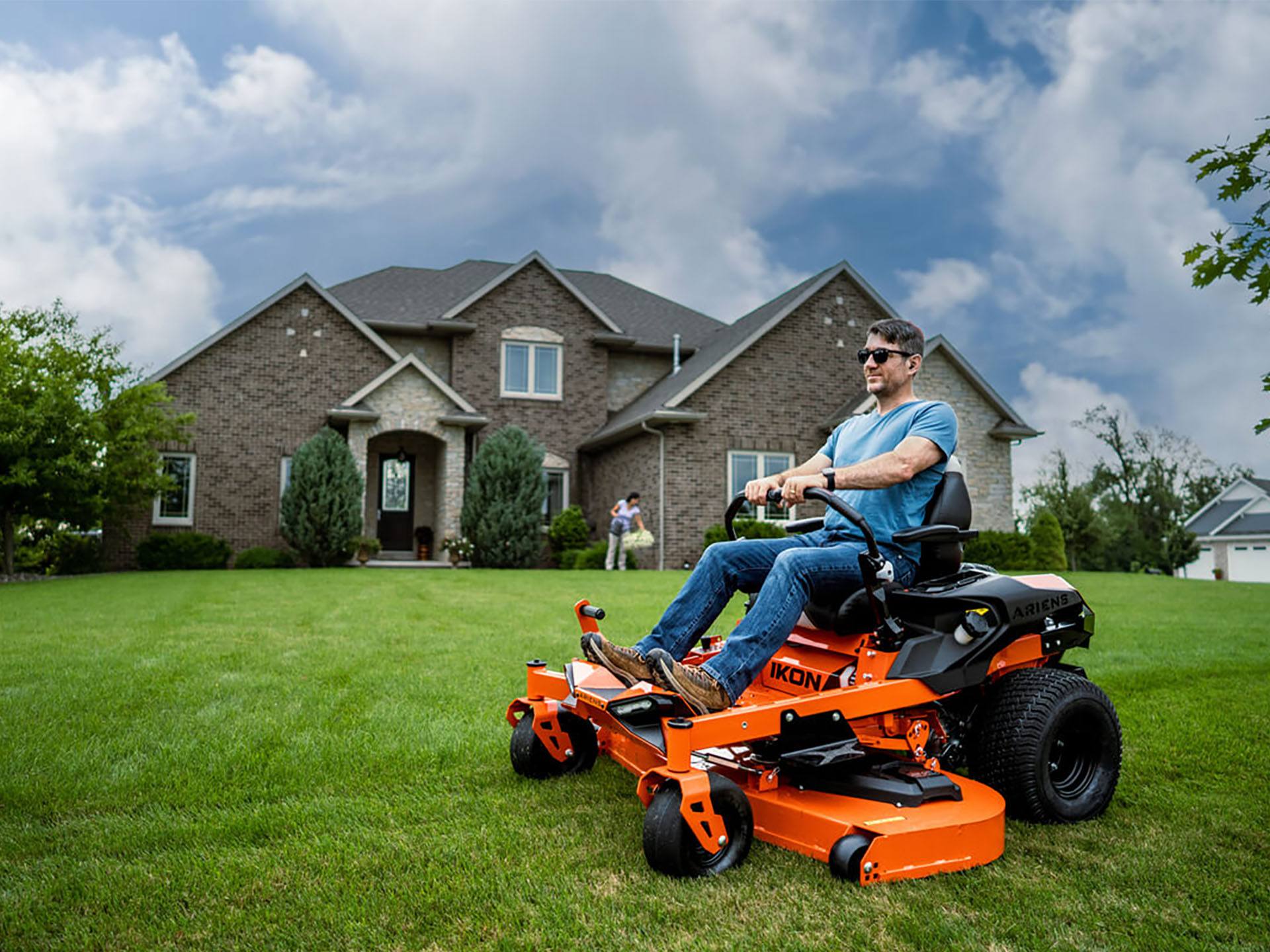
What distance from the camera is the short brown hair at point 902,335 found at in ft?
12.3

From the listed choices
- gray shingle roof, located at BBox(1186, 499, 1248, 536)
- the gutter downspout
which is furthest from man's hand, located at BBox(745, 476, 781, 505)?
gray shingle roof, located at BBox(1186, 499, 1248, 536)

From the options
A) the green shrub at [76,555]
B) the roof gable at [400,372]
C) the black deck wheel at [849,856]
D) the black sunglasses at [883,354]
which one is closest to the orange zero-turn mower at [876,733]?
the black deck wheel at [849,856]

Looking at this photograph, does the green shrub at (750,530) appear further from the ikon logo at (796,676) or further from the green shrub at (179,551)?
the ikon logo at (796,676)

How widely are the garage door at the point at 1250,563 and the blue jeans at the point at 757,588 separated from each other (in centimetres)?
4755

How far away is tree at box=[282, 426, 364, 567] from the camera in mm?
18234

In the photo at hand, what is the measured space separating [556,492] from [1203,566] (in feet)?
130

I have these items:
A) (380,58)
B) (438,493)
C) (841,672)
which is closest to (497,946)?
(841,672)

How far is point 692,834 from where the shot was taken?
2799 mm

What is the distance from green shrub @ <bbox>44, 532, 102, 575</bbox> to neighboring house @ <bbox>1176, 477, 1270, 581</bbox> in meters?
45.9

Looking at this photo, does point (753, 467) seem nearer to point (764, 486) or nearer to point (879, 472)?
point (764, 486)

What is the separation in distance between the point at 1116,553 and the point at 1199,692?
43.6m

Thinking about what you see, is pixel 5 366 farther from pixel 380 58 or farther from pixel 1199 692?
pixel 1199 692

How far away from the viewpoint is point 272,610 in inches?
380

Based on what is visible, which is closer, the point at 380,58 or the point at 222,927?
the point at 222,927
